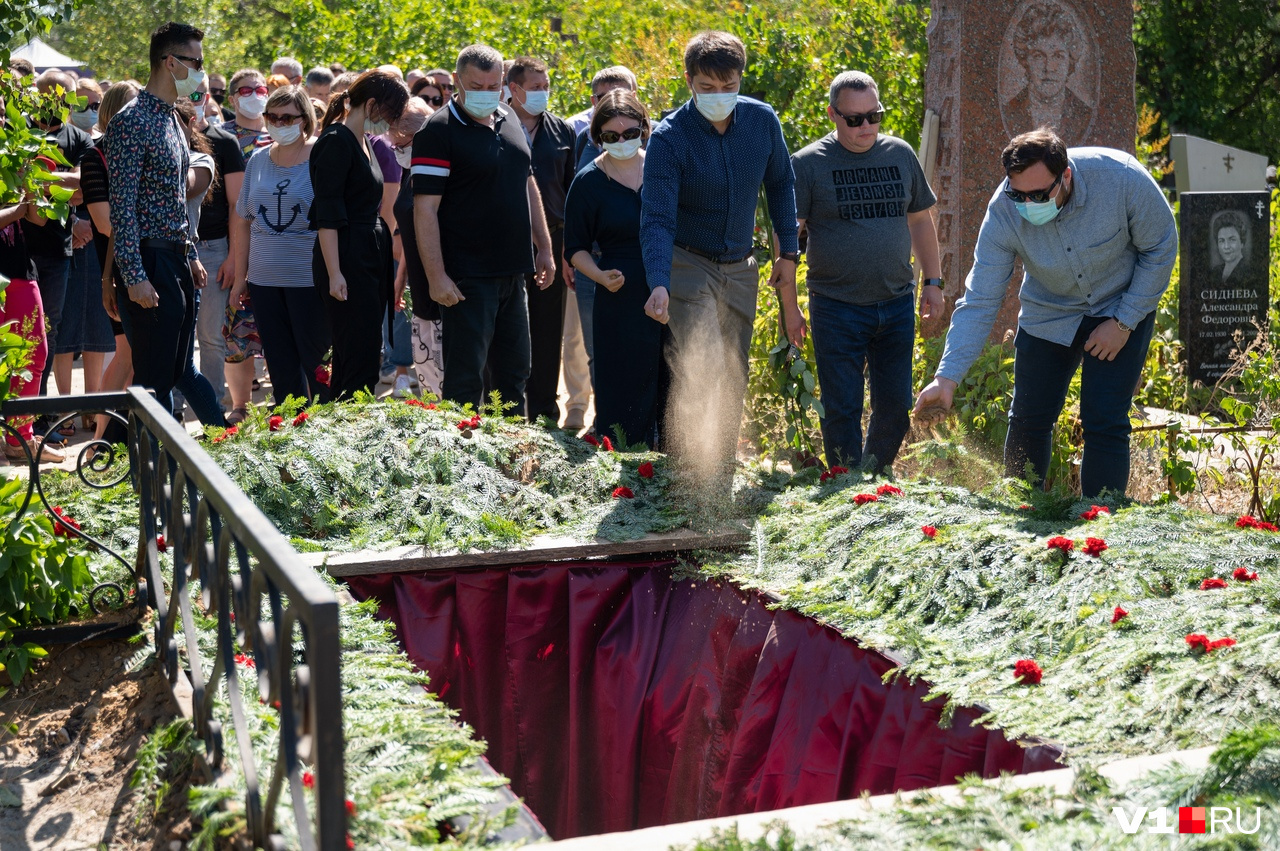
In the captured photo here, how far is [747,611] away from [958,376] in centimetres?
130

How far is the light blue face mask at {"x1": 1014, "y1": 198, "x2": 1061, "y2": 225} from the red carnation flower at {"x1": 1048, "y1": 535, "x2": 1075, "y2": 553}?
1.38m

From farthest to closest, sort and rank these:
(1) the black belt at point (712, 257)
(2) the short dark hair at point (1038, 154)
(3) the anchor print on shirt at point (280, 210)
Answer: (3) the anchor print on shirt at point (280, 210) → (1) the black belt at point (712, 257) → (2) the short dark hair at point (1038, 154)

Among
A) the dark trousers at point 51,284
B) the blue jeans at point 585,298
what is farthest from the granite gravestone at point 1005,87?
the dark trousers at point 51,284

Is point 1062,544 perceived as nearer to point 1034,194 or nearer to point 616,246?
point 1034,194

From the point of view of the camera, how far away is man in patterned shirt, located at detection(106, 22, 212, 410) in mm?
4957

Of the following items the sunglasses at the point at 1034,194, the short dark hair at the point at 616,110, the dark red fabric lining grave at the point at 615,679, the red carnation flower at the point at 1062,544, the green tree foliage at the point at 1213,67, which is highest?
the green tree foliage at the point at 1213,67

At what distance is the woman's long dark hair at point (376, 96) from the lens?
5.73 meters

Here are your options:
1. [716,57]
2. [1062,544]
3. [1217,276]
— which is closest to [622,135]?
[716,57]

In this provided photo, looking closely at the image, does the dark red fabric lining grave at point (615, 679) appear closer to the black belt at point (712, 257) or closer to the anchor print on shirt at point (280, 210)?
the black belt at point (712, 257)

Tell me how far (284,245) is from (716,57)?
250 centimetres

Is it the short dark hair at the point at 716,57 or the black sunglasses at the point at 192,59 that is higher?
the black sunglasses at the point at 192,59

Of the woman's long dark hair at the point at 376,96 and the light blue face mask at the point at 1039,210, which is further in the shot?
the woman's long dark hair at the point at 376,96

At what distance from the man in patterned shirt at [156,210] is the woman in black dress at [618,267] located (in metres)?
1.62

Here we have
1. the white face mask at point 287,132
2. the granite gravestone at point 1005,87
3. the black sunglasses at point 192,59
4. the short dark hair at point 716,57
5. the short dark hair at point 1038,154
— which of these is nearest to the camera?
the short dark hair at point 1038,154
